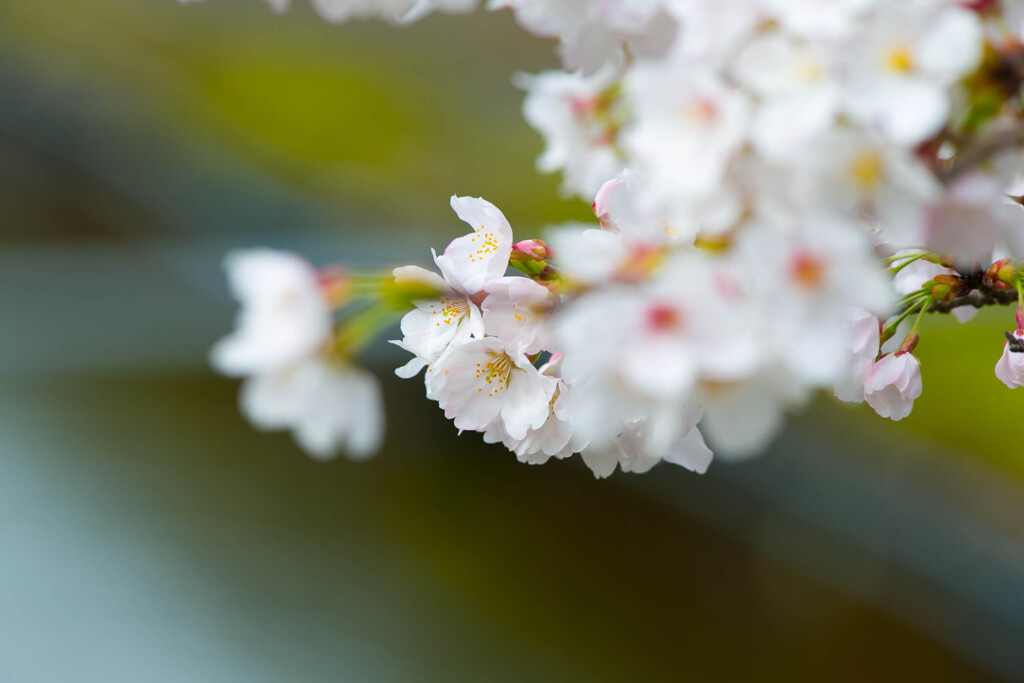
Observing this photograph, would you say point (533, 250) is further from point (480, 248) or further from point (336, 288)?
point (336, 288)

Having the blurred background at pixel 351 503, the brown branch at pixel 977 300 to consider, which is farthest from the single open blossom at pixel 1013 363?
the blurred background at pixel 351 503

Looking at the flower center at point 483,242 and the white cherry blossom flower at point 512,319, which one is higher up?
the flower center at point 483,242

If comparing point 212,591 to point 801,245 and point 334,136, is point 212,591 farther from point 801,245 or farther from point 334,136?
point 801,245

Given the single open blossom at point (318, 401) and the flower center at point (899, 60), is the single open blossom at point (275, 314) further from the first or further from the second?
the flower center at point (899, 60)

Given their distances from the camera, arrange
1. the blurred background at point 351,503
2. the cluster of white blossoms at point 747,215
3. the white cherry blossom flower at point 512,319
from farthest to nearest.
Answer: the blurred background at point 351,503 < the white cherry blossom flower at point 512,319 < the cluster of white blossoms at point 747,215

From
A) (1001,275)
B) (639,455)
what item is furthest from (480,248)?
(1001,275)

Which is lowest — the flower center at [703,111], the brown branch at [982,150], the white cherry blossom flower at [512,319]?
the brown branch at [982,150]

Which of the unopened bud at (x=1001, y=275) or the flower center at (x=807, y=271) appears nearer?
the flower center at (x=807, y=271)
